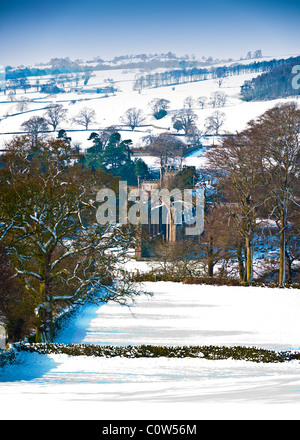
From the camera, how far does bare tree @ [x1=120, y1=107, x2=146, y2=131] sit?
108 metres

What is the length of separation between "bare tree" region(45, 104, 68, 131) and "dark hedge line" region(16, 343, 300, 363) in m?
94.7

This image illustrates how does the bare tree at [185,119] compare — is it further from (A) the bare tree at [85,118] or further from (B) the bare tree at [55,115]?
(B) the bare tree at [55,115]

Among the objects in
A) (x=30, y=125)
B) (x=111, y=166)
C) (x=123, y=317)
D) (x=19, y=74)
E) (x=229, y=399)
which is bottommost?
(x=123, y=317)

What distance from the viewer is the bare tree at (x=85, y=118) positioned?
106244 mm

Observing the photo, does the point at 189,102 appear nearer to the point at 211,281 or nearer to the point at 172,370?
the point at 211,281

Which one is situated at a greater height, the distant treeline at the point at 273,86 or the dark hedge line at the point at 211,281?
the distant treeline at the point at 273,86

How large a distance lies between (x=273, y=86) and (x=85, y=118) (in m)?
42.1

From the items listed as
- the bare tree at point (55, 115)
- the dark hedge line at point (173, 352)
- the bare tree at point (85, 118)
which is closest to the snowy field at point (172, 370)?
the dark hedge line at point (173, 352)

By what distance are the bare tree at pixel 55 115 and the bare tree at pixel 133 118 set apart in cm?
1293

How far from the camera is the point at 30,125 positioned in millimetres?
95688

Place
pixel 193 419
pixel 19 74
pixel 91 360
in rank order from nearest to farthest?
pixel 193 419 → pixel 91 360 → pixel 19 74

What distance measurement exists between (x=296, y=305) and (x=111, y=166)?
48.6m
